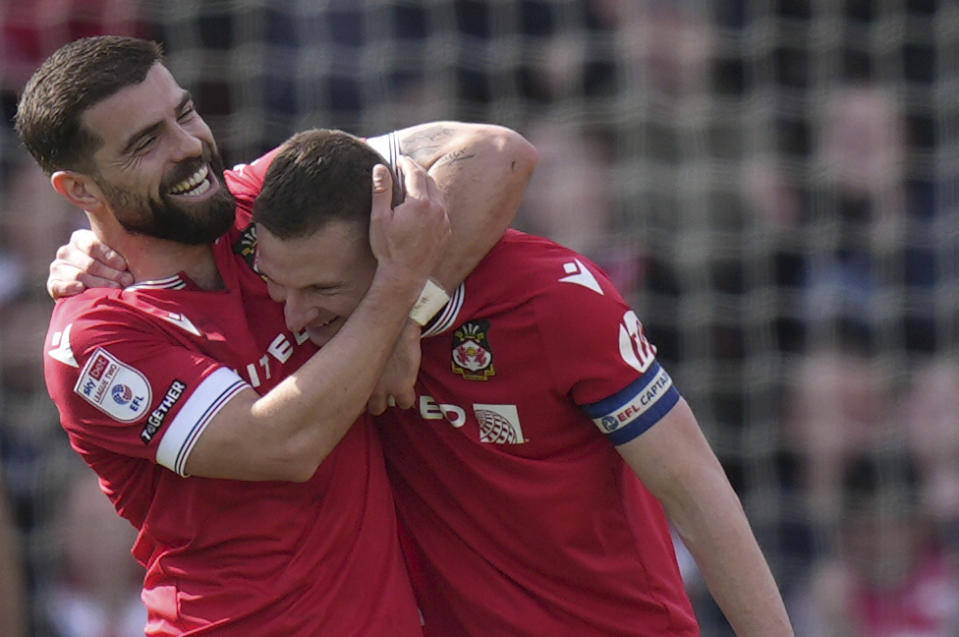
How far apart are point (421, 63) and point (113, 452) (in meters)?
3.12

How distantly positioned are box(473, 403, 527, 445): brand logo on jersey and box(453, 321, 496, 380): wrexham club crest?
0.20 ft

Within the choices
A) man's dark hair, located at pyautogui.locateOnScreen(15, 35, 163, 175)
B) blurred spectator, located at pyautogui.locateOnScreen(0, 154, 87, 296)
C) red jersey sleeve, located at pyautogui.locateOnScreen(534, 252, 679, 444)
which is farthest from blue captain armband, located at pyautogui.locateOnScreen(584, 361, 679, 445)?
blurred spectator, located at pyautogui.locateOnScreen(0, 154, 87, 296)

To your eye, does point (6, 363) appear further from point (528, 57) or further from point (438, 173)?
point (438, 173)

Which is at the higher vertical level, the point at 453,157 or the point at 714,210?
the point at 453,157

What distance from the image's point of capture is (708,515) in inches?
99.6

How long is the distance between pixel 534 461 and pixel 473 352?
0.24m

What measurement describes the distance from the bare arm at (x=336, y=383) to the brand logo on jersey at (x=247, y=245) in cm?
32

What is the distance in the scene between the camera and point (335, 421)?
2420mm

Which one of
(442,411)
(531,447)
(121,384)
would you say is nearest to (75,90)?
(121,384)

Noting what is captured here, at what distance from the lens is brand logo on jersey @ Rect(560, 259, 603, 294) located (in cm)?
255

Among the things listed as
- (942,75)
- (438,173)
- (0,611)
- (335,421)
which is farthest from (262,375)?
(942,75)

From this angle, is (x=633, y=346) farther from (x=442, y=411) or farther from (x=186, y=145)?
(x=186, y=145)

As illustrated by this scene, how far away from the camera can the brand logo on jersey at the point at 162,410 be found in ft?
8.08

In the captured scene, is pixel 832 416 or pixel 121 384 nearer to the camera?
pixel 121 384
